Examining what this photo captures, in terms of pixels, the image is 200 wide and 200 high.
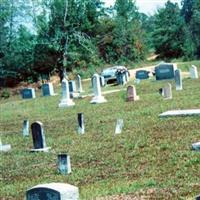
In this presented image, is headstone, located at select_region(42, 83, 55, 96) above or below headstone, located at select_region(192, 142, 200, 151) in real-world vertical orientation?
below

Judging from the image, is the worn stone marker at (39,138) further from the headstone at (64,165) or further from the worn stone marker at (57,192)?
the worn stone marker at (57,192)

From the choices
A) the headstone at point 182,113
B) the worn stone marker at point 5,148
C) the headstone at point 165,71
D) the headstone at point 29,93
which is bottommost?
the headstone at point 29,93

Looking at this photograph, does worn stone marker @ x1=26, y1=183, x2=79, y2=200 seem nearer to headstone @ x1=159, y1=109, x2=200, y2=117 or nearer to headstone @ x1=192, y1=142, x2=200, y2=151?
headstone @ x1=192, y1=142, x2=200, y2=151

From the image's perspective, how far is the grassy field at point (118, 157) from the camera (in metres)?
8.51

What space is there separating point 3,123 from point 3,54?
29.9 meters

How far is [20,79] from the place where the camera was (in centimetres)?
5112

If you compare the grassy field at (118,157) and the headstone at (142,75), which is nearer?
the grassy field at (118,157)

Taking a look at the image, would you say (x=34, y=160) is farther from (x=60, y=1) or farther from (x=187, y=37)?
(x=187, y=37)

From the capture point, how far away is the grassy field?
851 centimetres

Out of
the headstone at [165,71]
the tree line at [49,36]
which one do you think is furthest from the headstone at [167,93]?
the tree line at [49,36]

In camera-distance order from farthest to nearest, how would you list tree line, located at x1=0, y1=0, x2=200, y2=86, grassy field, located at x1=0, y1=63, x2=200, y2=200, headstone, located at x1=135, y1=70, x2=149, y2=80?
tree line, located at x1=0, y1=0, x2=200, y2=86, headstone, located at x1=135, y1=70, x2=149, y2=80, grassy field, located at x1=0, y1=63, x2=200, y2=200

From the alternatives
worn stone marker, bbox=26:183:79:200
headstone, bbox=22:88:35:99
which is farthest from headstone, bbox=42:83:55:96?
worn stone marker, bbox=26:183:79:200

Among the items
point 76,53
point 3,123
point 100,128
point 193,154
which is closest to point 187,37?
point 76,53

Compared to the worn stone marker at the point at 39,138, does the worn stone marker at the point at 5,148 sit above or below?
Answer: below
